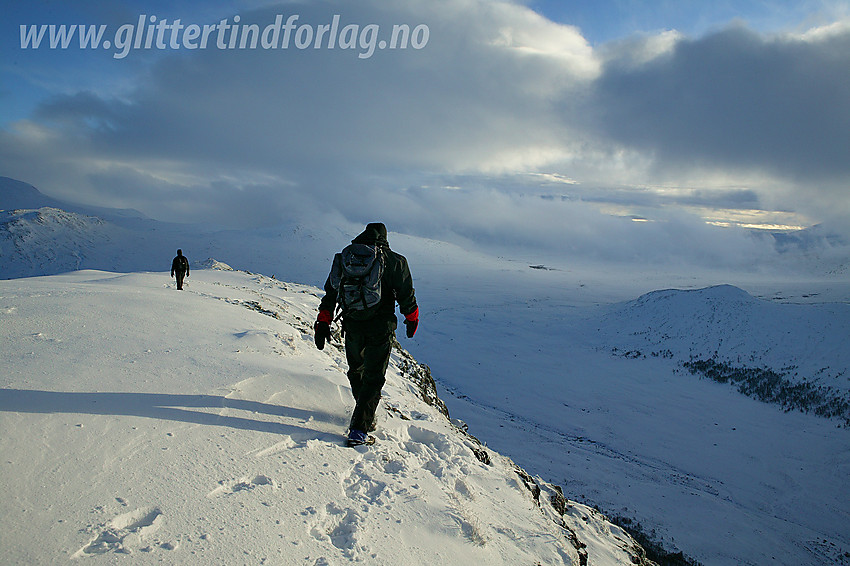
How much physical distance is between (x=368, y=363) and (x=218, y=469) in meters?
1.78

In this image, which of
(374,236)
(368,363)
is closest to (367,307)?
(368,363)

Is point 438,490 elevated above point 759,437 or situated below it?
above

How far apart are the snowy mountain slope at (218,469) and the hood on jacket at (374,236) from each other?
7.25 ft

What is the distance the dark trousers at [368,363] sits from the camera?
473 centimetres

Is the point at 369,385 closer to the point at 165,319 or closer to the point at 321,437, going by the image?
the point at 321,437

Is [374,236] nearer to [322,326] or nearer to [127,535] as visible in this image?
[322,326]

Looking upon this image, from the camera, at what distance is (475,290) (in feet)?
239

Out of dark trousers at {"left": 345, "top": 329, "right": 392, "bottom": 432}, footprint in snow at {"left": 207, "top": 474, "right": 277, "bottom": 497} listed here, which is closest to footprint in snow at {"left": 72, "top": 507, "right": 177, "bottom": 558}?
footprint in snow at {"left": 207, "top": 474, "right": 277, "bottom": 497}

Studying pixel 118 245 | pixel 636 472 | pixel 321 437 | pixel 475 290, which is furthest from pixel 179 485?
pixel 118 245

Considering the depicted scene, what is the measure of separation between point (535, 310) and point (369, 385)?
162 ft

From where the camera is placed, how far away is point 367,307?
14.9 feet

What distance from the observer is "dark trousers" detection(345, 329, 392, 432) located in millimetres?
4727

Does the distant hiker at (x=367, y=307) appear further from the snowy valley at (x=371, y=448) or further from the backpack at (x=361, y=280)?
the snowy valley at (x=371, y=448)

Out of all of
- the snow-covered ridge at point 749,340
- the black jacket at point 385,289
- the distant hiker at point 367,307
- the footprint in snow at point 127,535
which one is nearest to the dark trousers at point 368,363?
the distant hiker at point 367,307
